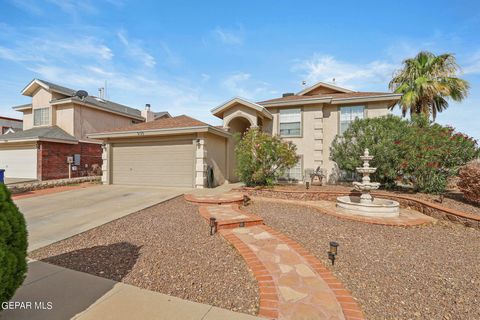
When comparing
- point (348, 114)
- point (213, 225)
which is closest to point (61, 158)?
point (213, 225)

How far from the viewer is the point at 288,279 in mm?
3215

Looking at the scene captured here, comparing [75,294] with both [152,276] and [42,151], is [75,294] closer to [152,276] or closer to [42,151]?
[152,276]

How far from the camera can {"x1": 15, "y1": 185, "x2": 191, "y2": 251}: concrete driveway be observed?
5207 millimetres

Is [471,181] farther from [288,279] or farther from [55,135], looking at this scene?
[55,135]


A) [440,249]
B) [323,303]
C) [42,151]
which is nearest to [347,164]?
[440,249]

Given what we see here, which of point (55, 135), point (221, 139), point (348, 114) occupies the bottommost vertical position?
point (221, 139)

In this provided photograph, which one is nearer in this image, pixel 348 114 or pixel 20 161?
pixel 348 114

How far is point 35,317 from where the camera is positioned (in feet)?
7.81

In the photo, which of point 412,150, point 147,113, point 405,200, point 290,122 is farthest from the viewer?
point 147,113

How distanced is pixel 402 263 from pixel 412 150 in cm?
653

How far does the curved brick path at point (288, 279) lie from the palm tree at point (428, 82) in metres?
13.8

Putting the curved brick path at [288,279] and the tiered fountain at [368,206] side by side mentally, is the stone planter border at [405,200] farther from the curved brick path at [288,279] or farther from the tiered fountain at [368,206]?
the curved brick path at [288,279]

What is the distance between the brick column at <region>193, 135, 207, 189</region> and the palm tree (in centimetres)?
1213

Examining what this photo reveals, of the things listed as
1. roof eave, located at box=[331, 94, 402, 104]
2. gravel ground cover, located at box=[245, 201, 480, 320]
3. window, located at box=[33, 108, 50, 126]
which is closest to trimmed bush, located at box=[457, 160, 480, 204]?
gravel ground cover, located at box=[245, 201, 480, 320]
